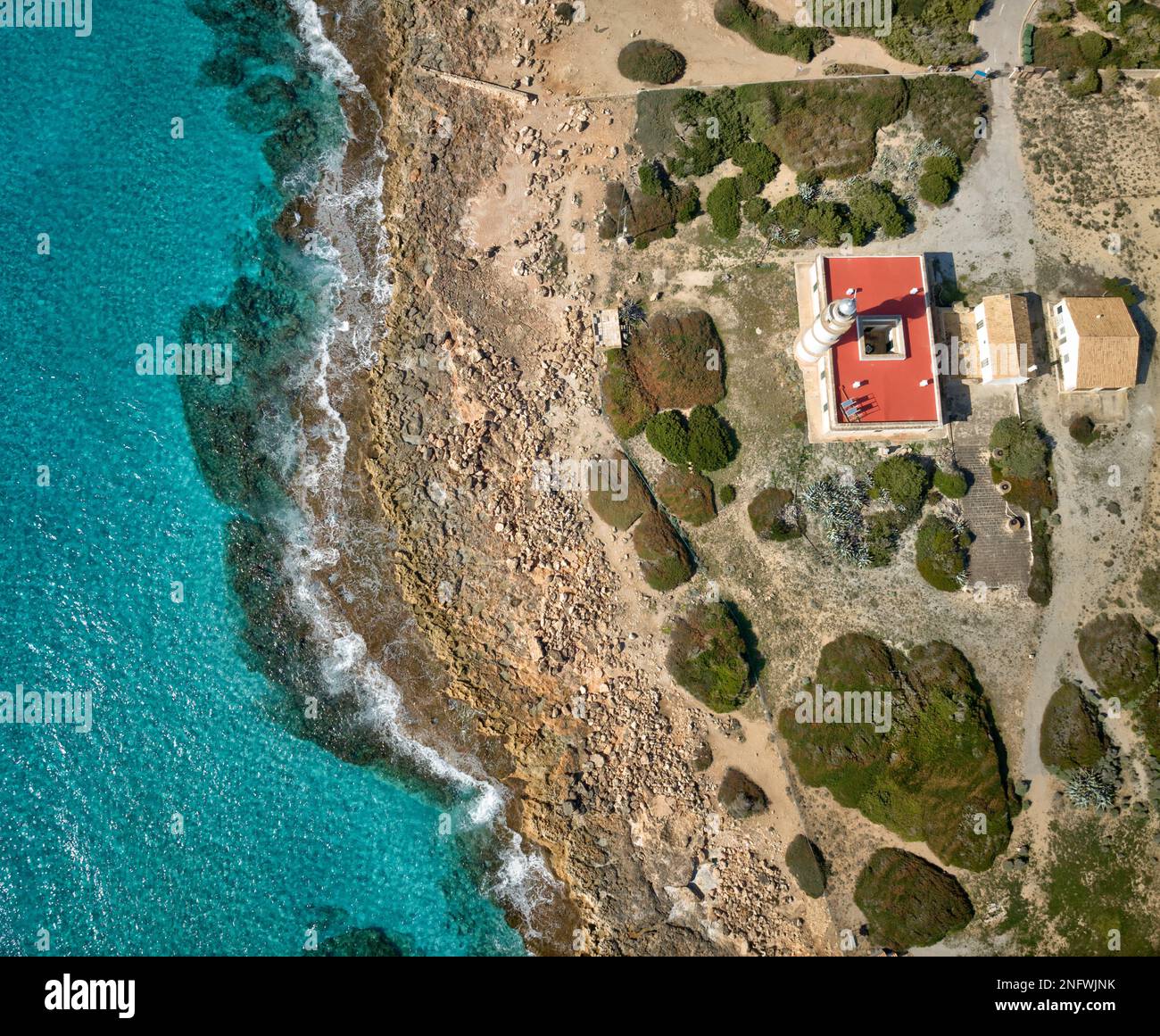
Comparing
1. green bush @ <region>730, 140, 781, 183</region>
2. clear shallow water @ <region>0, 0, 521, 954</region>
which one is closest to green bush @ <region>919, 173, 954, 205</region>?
green bush @ <region>730, 140, 781, 183</region>

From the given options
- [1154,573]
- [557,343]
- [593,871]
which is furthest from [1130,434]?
[593,871]

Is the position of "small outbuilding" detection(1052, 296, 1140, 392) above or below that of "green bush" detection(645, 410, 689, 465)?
above

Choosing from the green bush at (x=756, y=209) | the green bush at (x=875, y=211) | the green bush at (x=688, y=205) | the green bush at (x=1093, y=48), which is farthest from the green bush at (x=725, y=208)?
the green bush at (x=1093, y=48)

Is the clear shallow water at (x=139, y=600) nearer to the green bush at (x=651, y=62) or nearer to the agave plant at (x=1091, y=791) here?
the green bush at (x=651, y=62)

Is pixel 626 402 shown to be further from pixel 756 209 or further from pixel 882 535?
pixel 882 535

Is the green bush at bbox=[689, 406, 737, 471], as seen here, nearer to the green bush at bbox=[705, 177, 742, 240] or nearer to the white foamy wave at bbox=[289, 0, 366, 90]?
the green bush at bbox=[705, 177, 742, 240]

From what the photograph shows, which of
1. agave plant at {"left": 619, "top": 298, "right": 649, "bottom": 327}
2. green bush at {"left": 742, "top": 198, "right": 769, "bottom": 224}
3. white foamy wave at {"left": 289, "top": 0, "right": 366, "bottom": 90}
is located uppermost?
white foamy wave at {"left": 289, "top": 0, "right": 366, "bottom": 90}
